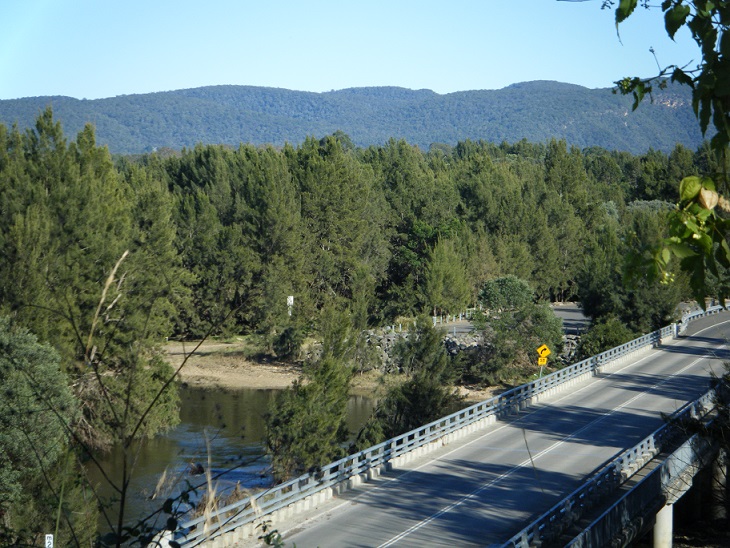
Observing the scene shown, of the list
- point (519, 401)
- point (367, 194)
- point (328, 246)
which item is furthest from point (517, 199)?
point (519, 401)

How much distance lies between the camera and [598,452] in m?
25.4

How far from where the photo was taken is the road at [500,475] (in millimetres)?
17766

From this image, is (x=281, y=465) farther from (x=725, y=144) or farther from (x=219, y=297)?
(x=219, y=297)

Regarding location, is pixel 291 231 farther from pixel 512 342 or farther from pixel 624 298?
pixel 624 298

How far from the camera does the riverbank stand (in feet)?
166

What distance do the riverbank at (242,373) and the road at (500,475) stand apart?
1499 cm

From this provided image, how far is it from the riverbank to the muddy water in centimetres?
203

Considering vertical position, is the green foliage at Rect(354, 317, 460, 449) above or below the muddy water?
above

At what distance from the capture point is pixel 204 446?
29.0 metres

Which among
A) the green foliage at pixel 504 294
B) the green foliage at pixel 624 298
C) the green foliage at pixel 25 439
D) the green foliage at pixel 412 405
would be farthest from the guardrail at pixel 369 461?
the green foliage at pixel 504 294

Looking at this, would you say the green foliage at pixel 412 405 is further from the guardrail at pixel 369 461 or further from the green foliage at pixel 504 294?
the green foliage at pixel 504 294

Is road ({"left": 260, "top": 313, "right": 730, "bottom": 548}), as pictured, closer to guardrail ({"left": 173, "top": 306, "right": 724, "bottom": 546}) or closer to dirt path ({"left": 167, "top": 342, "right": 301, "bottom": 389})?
guardrail ({"left": 173, "top": 306, "right": 724, "bottom": 546})

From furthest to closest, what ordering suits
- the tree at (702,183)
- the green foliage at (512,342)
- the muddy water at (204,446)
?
the green foliage at (512,342)
the muddy water at (204,446)
the tree at (702,183)

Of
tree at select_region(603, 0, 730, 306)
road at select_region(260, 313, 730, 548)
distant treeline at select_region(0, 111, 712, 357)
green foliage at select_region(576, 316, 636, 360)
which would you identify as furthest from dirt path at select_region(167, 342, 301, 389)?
tree at select_region(603, 0, 730, 306)
